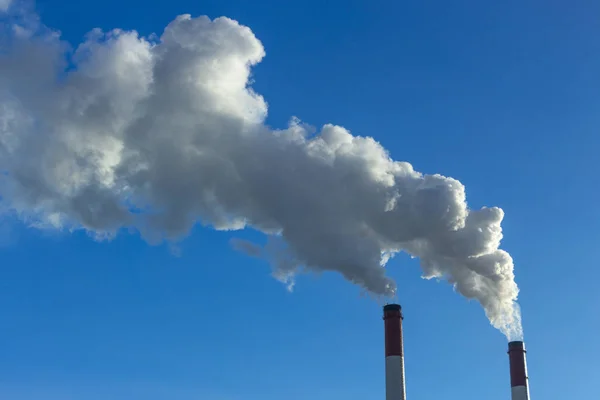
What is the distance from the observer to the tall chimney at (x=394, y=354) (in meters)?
37.4

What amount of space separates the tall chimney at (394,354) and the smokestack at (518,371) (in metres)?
8.48

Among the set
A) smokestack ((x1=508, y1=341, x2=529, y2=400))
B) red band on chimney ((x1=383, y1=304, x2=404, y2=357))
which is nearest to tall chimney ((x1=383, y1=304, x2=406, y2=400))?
red band on chimney ((x1=383, y1=304, x2=404, y2=357))

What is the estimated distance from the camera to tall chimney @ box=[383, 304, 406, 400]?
123ft

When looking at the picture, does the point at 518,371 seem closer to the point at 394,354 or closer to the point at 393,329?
the point at 393,329

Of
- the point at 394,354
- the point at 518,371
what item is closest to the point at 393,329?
the point at 394,354

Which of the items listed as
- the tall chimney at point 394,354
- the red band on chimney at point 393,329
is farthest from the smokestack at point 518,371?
the red band on chimney at point 393,329

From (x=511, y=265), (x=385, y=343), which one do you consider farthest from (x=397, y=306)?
(x=511, y=265)

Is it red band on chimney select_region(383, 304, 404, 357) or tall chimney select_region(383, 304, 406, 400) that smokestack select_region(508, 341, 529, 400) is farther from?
red band on chimney select_region(383, 304, 404, 357)

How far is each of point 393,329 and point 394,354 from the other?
4.82 ft

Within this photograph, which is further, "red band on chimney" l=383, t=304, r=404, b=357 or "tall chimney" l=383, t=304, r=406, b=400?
"red band on chimney" l=383, t=304, r=404, b=357

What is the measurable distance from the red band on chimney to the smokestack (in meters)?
8.61

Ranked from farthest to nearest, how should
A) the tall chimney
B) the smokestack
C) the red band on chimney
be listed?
the smokestack → the red band on chimney → the tall chimney

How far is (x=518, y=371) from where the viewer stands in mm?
43156

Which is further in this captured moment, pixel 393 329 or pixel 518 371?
pixel 518 371
